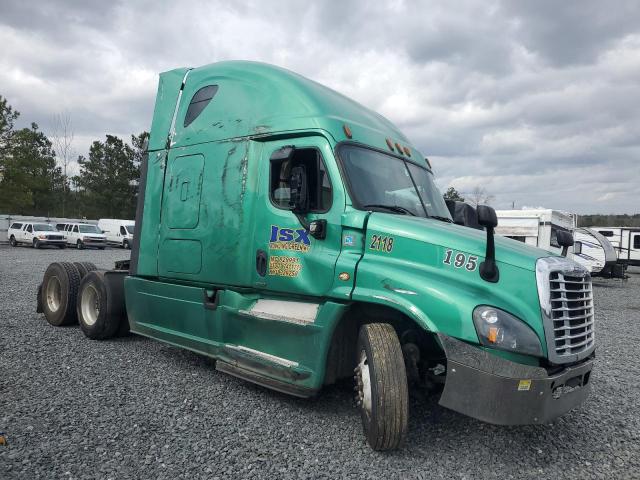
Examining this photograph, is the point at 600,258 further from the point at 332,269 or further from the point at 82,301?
the point at 82,301

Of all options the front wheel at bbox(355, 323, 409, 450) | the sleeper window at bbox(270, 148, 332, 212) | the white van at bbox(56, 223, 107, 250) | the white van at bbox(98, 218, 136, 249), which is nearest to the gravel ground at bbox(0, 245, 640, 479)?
the front wheel at bbox(355, 323, 409, 450)

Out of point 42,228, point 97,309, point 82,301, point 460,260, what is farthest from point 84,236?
point 460,260

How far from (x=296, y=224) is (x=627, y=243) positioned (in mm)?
27023

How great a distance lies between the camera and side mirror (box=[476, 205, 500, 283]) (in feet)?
11.6

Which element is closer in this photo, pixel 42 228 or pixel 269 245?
pixel 269 245

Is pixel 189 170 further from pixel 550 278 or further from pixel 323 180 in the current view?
pixel 550 278

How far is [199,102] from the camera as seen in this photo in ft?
19.0

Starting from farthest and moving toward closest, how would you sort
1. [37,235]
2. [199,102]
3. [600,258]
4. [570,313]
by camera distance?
1. [37,235]
2. [600,258]
3. [199,102]
4. [570,313]

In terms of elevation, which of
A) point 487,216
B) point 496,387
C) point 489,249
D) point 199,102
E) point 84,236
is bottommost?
point 84,236

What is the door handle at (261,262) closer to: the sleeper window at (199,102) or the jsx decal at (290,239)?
the jsx decal at (290,239)

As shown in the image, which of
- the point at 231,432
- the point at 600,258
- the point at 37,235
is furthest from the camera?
the point at 37,235

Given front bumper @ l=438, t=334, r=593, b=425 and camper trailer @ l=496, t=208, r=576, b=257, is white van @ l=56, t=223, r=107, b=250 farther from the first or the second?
front bumper @ l=438, t=334, r=593, b=425

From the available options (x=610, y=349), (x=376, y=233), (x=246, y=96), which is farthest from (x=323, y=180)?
(x=610, y=349)

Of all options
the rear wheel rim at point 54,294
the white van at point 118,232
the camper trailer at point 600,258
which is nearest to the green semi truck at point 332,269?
the rear wheel rim at point 54,294
